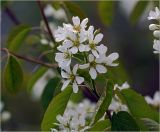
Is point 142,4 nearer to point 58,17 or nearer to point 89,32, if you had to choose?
point 58,17

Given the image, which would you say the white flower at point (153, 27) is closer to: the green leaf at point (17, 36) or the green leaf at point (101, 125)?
the green leaf at point (101, 125)

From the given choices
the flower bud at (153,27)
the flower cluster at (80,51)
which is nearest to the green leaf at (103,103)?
the flower cluster at (80,51)

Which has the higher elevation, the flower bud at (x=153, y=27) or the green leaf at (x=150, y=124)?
the flower bud at (x=153, y=27)

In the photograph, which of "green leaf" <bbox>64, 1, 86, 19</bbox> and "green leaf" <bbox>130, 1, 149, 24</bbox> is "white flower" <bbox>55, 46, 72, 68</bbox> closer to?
"green leaf" <bbox>64, 1, 86, 19</bbox>

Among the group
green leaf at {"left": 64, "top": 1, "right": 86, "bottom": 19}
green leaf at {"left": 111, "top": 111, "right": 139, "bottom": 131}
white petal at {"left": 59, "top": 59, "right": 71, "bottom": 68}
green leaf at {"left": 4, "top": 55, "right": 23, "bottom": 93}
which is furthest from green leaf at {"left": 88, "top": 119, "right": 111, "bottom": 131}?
green leaf at {"left": 64, "top": 1, "right": 86, "bottom": 19}

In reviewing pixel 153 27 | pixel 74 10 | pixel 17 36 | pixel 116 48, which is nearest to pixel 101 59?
pixel 153 27

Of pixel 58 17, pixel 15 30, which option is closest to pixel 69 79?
pixel 15 30
